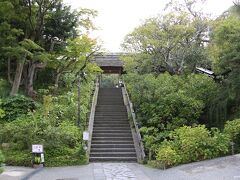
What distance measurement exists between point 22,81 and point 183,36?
11.0 m

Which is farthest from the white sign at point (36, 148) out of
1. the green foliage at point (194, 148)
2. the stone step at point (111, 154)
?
the green foliage at point (194, 148)

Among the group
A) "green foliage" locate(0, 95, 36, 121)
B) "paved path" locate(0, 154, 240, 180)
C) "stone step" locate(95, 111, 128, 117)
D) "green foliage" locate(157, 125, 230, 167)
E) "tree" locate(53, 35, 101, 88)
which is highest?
"tree" locate(53, 35, 101, 88)

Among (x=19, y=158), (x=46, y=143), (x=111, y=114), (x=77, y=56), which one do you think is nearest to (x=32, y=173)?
(x=19, y=158)

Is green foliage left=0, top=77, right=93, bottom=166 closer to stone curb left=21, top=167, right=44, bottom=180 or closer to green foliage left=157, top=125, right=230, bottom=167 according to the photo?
stone curb left=21, top=167, right=44, bottom=180

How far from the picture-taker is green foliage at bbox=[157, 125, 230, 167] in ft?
45.1

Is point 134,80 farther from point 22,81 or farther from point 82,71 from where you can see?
point 22,81

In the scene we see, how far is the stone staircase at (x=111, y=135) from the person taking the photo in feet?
55.4

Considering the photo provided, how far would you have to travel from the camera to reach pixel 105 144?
711 inches

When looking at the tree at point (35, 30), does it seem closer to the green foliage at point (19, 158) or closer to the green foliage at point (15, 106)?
the green foliage at point (15, 106)

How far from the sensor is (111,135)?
19.2m

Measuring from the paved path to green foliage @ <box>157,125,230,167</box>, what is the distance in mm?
415

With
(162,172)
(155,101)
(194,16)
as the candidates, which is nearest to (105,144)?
(155,101)

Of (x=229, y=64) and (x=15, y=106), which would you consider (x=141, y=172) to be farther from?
(x=15, y=106)

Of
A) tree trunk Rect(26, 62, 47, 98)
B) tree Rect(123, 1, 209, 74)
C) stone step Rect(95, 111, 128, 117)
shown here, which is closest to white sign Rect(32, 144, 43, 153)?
stone step Rect(95, 111, 128, 117)
